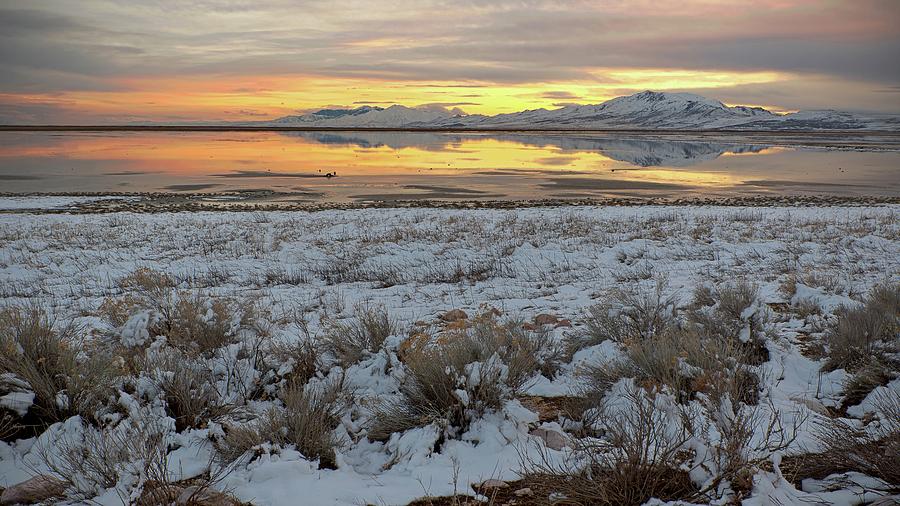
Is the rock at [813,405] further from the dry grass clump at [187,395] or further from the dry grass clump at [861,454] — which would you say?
the dry grass clump at [187,395]

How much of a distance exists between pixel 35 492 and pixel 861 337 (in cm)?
592

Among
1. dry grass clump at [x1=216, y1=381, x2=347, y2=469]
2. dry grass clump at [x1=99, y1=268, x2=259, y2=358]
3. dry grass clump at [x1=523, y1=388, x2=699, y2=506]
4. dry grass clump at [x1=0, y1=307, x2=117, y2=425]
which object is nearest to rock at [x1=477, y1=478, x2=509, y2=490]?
dry grass clump at [x1=523, y1=388, x2=699, y2=506]

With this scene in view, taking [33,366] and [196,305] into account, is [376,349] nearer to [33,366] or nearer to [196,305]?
[196,305]

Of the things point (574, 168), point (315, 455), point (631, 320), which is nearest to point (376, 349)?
point (315, 455)

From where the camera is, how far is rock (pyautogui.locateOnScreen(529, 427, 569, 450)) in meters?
3.73

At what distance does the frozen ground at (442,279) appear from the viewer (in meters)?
3.47

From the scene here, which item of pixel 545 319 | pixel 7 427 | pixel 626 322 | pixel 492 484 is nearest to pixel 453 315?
pixel 545 319

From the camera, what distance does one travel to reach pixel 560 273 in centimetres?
960

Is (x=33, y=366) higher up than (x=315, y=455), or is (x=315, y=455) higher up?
(x=33, y=366)

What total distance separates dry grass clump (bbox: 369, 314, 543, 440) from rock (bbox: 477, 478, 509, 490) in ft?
1.84

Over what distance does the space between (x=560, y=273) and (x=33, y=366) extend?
23.7 feet

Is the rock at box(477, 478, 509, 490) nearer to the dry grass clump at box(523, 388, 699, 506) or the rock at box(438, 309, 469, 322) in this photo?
the dry grass clump at box(523, 388, 699, 506)

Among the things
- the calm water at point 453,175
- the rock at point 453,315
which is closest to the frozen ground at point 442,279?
the rock at point 453,315

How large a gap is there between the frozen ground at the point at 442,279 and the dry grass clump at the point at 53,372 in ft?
0.75
